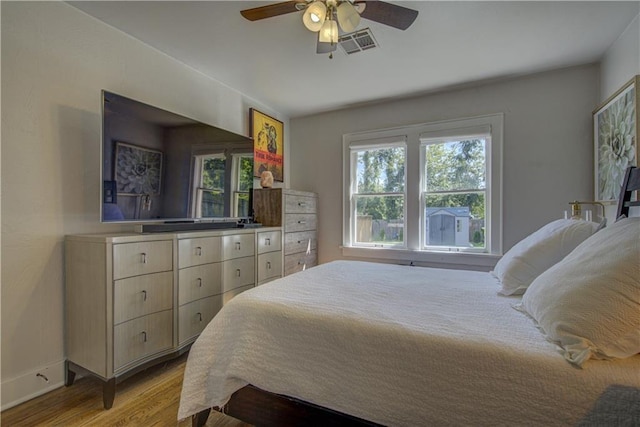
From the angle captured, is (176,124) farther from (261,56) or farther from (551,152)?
(551,152)

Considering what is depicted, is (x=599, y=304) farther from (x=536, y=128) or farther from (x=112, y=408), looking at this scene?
(x=536, y=128)

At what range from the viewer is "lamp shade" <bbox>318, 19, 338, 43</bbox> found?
5.31ft

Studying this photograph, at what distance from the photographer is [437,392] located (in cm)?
99

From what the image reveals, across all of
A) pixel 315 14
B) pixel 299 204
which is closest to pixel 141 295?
pixel 315 14

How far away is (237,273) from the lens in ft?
8.56

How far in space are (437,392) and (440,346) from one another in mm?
143

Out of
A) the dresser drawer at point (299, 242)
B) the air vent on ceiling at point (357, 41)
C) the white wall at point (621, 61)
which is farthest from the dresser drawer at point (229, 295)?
the white wall at point (621, 61)

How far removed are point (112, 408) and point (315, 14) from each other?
241cm

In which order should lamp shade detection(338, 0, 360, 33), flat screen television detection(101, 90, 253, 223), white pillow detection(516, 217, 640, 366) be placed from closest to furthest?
white pillow detection(516, 217, 640, 366) < lamp shade detection(338, 0, 360, 33) < flat screen television detection(101, 90, 253, 223)

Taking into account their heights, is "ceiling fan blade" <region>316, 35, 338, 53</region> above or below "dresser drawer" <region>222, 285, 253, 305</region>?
above

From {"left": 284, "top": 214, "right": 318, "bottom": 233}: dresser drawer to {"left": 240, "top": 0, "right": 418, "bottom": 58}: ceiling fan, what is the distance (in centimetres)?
202

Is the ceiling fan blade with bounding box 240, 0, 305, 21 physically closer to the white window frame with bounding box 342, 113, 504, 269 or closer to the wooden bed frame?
the wooden bed frame

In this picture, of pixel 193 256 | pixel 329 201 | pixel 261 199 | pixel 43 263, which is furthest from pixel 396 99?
pixel 43 263

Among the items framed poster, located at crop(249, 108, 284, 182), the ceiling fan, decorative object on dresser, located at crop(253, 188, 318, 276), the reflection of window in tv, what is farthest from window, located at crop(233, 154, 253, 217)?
the ceiling fan
